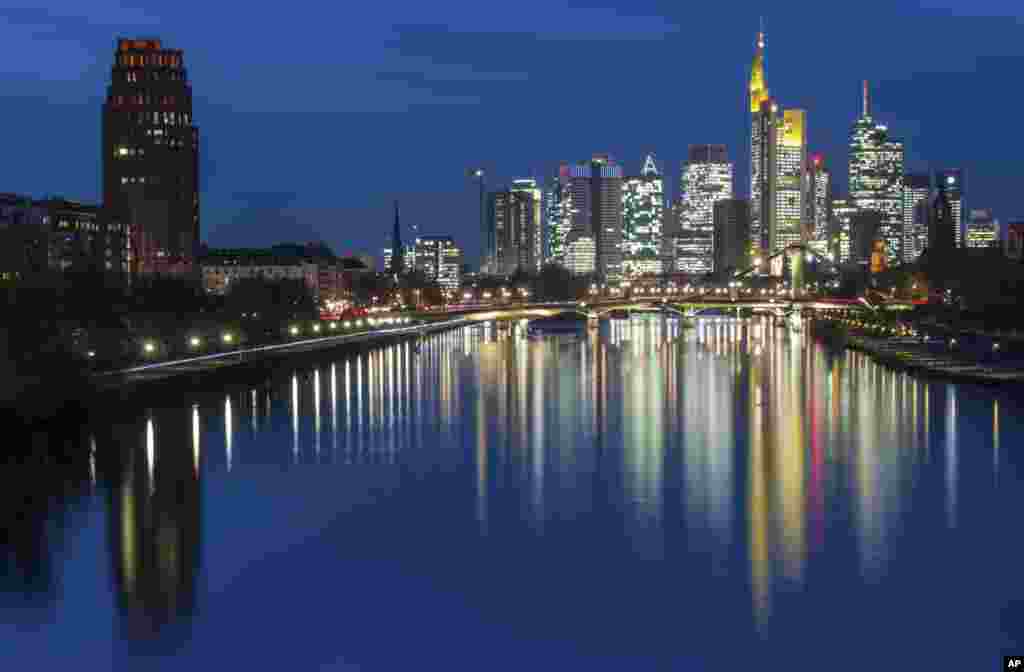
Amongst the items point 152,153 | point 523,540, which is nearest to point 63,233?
point 152,153

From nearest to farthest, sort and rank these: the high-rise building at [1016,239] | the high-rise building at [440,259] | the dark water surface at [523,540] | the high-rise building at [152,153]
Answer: the dark water surface at [523,540] < the high-rise building at [1016,239] < the high-rise building at [152,153] < the high-rise building at [440,259]

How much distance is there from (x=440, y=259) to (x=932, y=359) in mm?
111173

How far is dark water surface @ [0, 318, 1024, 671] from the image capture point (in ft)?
36.7

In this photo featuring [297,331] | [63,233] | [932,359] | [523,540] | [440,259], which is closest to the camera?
[523,540]

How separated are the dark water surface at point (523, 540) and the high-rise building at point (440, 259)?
383ft

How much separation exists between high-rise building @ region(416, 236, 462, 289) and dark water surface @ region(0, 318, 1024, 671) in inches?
4594

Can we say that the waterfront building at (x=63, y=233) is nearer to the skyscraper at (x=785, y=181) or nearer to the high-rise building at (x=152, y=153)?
the high-rise building at (x=152, y=153)

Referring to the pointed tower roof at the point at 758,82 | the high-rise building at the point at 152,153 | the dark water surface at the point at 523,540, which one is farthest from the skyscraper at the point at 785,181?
the dark water surface at the point at 523,540

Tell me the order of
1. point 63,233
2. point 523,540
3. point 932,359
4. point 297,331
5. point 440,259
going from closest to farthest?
point 523,540
point 932,359
point 297,331
point 63,233
point 440,259

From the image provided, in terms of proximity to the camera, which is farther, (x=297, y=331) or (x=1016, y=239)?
(x=1016, y=239)

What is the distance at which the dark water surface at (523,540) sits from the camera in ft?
36.7

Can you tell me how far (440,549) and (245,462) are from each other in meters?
7.58

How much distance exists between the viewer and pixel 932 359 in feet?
131

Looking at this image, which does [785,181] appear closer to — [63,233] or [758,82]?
[758,82]
